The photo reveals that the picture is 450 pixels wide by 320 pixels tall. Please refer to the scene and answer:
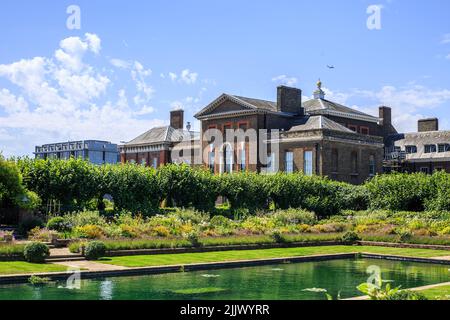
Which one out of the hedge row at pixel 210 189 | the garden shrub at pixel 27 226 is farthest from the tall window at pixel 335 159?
the garden shrub at pixel 27 226

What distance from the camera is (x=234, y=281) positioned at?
759 inches

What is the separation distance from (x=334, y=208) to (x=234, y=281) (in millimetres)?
31339

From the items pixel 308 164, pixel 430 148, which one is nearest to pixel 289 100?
pixel 308 164

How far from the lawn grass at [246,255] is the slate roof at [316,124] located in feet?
78.7

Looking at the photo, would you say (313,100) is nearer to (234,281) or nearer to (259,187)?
(259,187)

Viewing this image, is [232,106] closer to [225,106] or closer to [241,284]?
[225,106]

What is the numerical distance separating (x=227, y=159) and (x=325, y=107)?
11.1 metres

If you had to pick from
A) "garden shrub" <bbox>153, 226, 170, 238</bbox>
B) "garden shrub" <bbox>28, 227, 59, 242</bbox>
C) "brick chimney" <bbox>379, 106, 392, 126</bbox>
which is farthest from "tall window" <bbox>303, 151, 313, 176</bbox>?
"garden shrub" <bbox>28, 227, 59, 242</bbox>

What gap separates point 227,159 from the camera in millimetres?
60219

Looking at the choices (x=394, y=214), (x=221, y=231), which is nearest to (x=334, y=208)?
(x=394, y=214)

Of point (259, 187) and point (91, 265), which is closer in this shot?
point (91, 265)

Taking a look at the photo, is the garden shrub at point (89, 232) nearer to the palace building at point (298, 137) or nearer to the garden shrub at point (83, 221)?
the garden shrub at point (83, 221)
